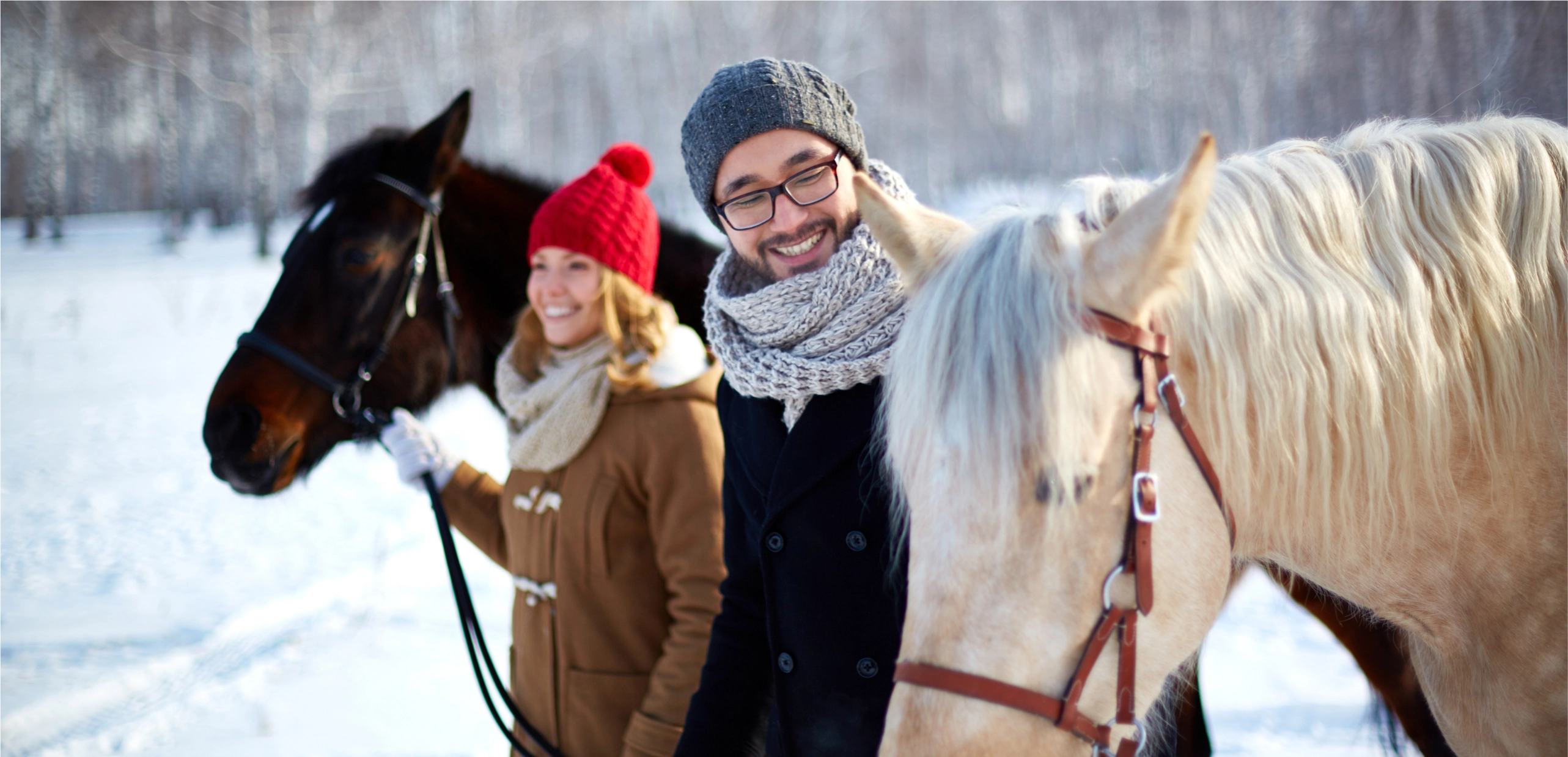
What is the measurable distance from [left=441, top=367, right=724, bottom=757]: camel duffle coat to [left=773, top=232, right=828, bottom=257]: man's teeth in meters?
0.61

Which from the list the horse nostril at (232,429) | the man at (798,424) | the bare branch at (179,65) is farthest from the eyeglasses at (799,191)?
the bare branch at (179,65)

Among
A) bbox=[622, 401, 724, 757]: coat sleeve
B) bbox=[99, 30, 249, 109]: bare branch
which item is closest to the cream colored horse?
bbox=[622, 401, 724, 757]: coat sleeve

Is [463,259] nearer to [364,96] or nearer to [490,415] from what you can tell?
[490,415]

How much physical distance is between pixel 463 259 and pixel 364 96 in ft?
49.1

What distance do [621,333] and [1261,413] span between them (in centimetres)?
155

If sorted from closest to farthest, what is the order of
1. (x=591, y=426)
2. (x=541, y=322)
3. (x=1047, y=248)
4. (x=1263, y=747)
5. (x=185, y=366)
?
(x=1047, y=248) < (x=591, y=426) < (x=541, y=322) < (x=1263, y=747) < (x=185, y=366)

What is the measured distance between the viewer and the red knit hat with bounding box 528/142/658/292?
2158mm

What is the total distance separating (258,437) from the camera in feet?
8.01

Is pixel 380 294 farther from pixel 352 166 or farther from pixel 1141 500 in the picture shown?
pixel 1141 500

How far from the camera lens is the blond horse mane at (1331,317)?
965 millimetres

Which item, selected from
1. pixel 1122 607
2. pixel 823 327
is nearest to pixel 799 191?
pixel 823 327

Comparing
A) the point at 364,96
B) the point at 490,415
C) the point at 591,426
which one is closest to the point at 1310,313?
the point at 591,426

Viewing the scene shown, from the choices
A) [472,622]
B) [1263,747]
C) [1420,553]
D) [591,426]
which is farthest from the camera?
[1263,747]

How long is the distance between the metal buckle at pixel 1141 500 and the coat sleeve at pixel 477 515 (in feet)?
6.32
